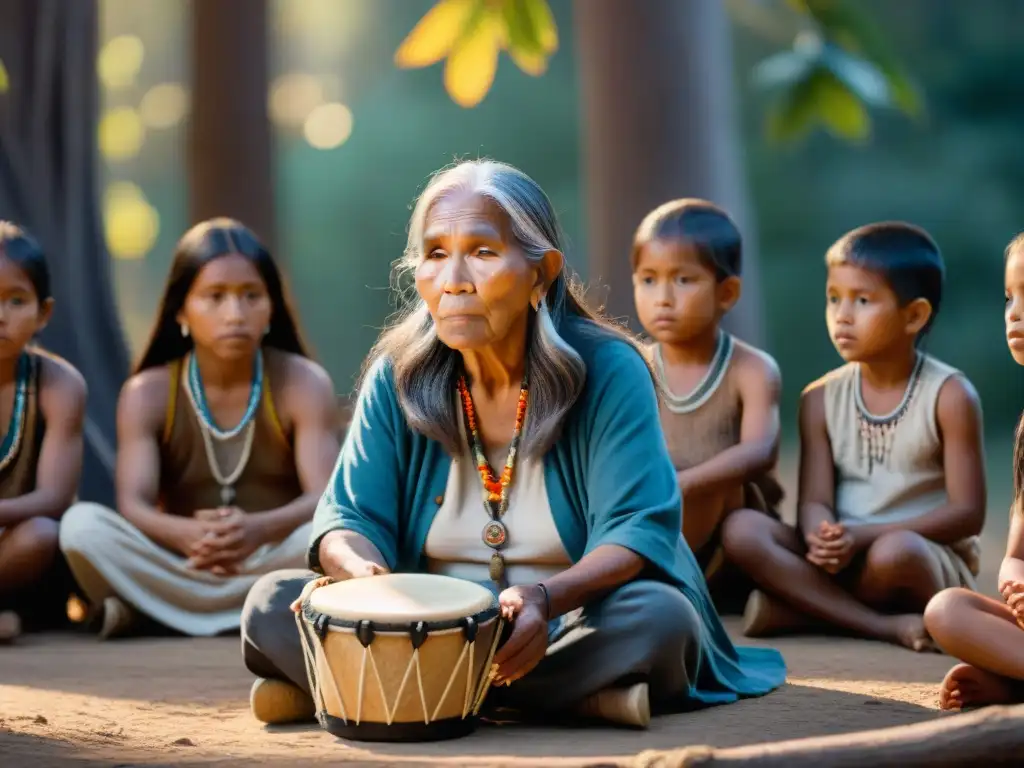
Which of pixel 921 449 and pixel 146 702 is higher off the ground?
pixel 921 449

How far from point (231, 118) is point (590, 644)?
6.62 m

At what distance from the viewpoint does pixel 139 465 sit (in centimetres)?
581

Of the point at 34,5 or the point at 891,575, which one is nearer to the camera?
the point at 891,575

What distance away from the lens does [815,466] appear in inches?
222

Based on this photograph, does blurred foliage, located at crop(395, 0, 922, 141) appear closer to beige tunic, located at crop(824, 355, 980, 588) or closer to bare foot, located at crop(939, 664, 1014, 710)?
beige tunic, located at crop(824, 355, 980, 588)

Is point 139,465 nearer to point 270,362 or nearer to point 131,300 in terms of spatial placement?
point 270,362

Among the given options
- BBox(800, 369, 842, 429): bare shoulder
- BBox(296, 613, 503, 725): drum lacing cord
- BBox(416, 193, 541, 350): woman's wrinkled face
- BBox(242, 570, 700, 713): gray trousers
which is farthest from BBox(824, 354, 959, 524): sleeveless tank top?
BBox(296, 613, 503, 725): drum lacing cord

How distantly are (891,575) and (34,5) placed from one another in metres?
4.69

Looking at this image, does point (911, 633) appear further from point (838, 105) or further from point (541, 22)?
point (838, 105)

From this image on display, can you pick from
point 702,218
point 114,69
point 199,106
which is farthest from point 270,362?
point 114,69

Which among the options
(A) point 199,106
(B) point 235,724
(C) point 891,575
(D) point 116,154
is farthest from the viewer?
(D) point 116,154

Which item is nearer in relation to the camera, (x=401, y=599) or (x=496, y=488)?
(x=401, y=599)

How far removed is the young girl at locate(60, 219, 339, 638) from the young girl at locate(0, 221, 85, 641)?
0.16 m

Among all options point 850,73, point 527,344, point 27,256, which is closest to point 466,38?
point 527,344
